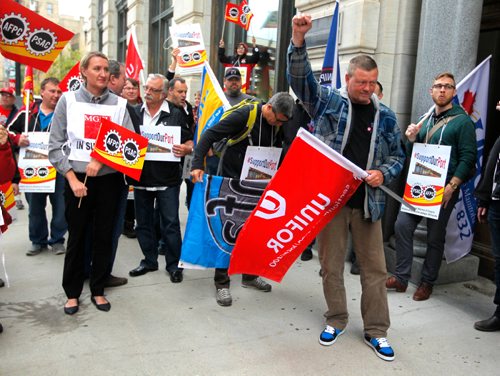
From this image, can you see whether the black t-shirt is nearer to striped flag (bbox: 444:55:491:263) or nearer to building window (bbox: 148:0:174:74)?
striped flag (bbox: 444:55:491:263)

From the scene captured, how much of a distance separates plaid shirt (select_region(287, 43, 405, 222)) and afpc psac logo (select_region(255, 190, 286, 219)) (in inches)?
20.4

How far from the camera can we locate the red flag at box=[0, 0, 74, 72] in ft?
13.8

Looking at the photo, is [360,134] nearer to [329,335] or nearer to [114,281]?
[329,335]

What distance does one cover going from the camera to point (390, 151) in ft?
11.1

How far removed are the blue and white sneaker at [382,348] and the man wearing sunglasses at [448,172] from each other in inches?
46.1

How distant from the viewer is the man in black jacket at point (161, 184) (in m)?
4.55

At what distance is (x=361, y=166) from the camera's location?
3301mm

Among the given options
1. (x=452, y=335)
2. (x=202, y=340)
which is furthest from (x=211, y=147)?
(x=452, y=335)

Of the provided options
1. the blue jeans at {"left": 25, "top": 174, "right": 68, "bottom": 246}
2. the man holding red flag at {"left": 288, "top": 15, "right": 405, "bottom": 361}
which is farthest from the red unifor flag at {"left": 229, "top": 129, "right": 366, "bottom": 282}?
the blue jeans at {"left": 25, "top": 174, "right": 68, "bottom": 246}

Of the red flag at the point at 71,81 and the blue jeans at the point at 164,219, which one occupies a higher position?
the red flag at the point at 71,81

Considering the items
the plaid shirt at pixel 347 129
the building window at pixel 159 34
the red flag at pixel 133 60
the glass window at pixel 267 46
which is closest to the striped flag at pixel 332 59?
the plaid shirt at pixel 347 129

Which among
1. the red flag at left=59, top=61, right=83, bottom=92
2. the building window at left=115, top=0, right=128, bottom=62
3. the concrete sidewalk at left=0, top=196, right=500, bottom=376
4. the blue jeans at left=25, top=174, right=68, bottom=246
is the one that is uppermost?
the building window at left=115, top=0, right=128, bottom=62

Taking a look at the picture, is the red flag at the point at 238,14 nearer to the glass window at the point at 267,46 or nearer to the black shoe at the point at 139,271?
the glass window at the point at 267,46

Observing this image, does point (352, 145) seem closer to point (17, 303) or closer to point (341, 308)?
point (341, 308)
